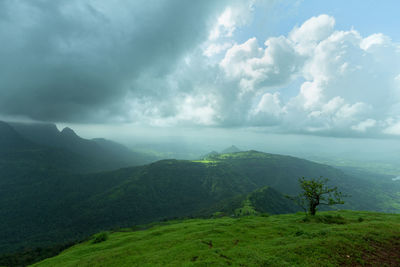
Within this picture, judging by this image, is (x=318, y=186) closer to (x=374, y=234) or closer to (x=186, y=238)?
(x=374, y=234)

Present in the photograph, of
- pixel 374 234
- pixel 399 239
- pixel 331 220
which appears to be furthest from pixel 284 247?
pixel 331 220

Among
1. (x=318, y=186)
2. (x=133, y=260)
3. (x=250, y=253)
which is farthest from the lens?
(x=318, y=186)

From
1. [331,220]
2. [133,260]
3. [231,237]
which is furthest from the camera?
[331,220]

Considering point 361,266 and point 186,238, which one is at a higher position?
point 361,266

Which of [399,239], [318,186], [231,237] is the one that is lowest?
[231,237]

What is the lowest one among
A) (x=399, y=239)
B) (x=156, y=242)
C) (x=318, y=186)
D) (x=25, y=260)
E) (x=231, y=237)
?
(x=25, y=260)

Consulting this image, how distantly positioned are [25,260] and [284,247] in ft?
706

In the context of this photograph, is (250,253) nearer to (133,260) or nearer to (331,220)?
(133,260)

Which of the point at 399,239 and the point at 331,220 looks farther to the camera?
the point at 331,220

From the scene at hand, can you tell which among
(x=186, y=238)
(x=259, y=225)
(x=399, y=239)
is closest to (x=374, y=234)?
(x=399, y=239)

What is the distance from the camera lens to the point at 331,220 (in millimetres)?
36312

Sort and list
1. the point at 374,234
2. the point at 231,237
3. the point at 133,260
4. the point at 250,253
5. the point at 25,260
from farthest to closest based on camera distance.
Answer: the point at 25,260, the point at 231,237, the point at 374,234, the point at 133,260, the point at 250,253

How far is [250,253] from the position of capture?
66.6 feet

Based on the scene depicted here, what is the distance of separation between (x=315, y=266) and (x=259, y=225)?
21082mm
